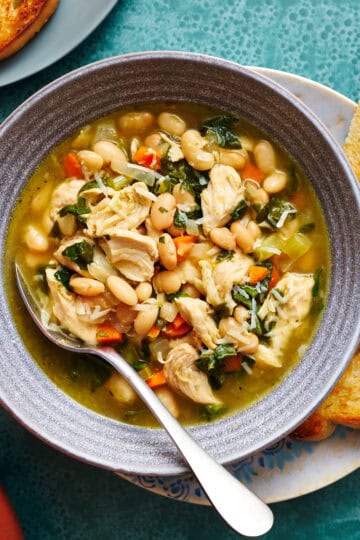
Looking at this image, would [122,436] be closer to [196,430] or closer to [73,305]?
[196,430]

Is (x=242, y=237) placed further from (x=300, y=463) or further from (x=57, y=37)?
(x=57, y=37)

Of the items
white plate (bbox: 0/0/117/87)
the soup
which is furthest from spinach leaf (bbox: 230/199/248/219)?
white plate (bbox: 0/0/117/87)

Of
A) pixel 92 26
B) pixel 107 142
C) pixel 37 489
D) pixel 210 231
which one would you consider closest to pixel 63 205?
pixel 107 142

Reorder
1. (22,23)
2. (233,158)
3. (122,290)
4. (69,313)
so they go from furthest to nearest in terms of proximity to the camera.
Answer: (22,23) < (233,158) < (69,313) < (122,290)

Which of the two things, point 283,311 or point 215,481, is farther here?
point 283,311

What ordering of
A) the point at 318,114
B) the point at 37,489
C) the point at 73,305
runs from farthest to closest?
1. the point at 37,489
2. the point at 318,114
3. the point at 73,305

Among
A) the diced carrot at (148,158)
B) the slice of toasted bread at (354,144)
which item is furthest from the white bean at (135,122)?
the slice of toasted bread at (354,144)

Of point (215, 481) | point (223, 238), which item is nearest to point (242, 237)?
point (223, 238)
